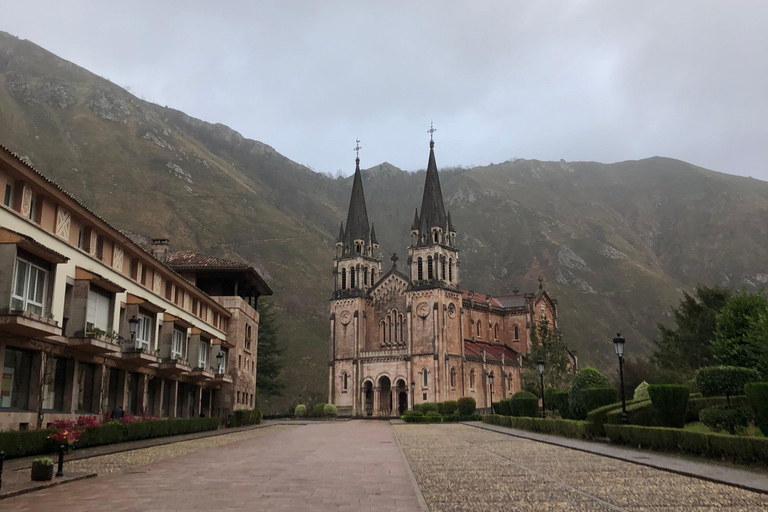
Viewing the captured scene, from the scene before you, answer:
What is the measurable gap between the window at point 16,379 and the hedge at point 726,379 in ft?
81.3

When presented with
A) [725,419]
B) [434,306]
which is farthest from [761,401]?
[434,306]

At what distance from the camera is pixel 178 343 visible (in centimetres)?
3862

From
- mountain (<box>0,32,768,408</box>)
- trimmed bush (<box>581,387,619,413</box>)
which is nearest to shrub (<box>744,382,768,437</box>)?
trimmed bush (<box>581,387,619,413</box>)

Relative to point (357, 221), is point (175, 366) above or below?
below

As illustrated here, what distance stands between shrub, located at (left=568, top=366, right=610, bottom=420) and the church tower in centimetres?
3826

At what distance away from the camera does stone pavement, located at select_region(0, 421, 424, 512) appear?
10.7 metres

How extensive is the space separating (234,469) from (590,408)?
748 inches

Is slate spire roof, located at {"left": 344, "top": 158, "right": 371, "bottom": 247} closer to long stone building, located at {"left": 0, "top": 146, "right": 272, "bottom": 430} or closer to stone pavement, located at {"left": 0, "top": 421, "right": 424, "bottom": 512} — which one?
long stone building, located at {"left": 0, "top": 146, "right": 272, "bottom": 430}

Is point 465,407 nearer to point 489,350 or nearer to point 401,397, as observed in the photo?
point 401,397

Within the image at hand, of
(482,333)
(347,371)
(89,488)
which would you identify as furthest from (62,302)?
(482,333)

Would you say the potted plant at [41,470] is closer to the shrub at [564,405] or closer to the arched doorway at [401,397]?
the shrub at [564,405]

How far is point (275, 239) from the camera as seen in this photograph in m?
142

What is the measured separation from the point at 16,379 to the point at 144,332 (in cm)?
1134

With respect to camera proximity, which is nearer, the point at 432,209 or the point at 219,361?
the point at 219,361
